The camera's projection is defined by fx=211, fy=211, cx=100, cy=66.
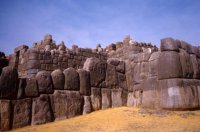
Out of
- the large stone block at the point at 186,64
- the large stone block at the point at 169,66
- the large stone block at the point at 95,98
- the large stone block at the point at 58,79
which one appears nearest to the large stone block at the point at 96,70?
the large stone block at the point at 95,98

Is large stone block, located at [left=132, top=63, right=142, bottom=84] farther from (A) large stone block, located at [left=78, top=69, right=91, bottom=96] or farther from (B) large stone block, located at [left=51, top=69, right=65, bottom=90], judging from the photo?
(B) large stone block, located at [left=51, top=69, right=65, bottom=90]

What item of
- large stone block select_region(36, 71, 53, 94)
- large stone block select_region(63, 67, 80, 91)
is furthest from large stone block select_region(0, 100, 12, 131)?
large stone block select_region(63, 67, 80, 91)

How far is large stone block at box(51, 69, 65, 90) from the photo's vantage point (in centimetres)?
566

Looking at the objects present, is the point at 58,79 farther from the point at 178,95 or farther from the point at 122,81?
the point at 178,95

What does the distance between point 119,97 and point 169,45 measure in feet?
7.58

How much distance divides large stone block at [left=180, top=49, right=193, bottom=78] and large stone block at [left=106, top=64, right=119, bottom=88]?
2.16 metres

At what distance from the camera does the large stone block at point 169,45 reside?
6.39 m

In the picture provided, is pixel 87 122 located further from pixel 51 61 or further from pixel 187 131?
pixel 51 61

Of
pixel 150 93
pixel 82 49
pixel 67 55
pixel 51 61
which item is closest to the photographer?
pixel 150 93

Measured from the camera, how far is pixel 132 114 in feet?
18.3

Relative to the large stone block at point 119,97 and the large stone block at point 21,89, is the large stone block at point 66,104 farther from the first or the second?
the large stone block at point 119,97

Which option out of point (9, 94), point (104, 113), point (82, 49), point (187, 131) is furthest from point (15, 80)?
point (82, 49)

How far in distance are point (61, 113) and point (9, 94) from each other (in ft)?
4.65

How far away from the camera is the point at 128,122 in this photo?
487 centimetres
